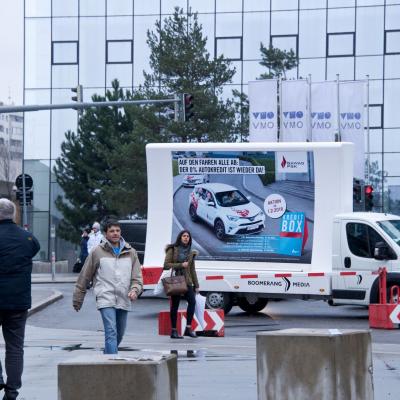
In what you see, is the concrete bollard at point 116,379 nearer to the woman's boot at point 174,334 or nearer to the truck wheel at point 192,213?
the woman's boot at point 174,334

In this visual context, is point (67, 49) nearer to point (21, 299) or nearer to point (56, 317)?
point (56, 317)

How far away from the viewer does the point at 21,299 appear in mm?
10516

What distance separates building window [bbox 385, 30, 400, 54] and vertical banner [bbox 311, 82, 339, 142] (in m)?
14.4

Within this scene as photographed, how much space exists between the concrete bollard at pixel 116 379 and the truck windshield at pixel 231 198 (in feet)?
46.1

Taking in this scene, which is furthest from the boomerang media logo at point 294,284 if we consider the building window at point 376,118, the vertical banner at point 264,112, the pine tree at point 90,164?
the building window at point 376,118

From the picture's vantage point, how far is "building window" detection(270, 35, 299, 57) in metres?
54.7

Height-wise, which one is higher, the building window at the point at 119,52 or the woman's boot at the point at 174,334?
the building window at the point at 119,52

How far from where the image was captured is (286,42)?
54812 mm

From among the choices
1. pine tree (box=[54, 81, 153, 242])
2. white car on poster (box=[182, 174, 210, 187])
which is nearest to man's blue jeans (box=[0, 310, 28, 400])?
white car on poster (box=[182, 174, 210, 187])

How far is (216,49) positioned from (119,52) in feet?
15.4

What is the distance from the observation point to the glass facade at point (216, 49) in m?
54.0

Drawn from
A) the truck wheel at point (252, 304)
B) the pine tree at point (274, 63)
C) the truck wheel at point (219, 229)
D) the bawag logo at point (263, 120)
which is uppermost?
the pine tree at point (274, 63)

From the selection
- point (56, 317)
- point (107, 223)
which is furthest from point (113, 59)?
point (107, 223)

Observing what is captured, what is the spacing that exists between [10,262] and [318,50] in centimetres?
4533
